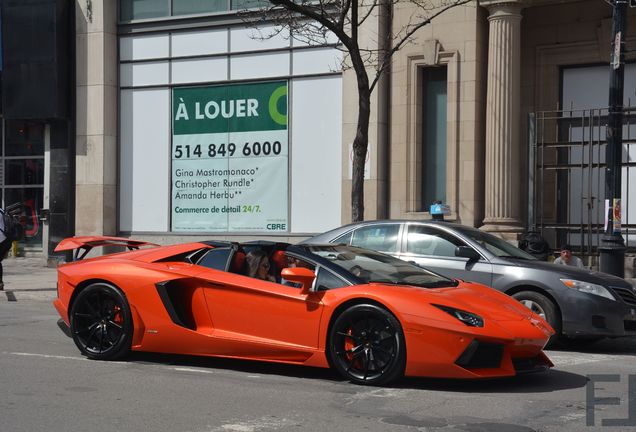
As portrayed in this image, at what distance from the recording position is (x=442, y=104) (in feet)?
62.8

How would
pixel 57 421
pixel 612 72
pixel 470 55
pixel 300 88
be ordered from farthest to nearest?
pixel 300 88, pixel 470 55, pixel 612 72, pixel 57 421

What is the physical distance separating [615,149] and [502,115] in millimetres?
4976

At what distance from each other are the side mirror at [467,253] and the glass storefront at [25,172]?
16018 millimetres

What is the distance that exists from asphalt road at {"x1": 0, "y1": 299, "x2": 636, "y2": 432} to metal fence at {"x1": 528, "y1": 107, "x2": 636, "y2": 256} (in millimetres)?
8756

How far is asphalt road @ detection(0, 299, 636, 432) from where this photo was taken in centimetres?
629

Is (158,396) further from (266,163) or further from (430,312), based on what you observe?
(266,163)

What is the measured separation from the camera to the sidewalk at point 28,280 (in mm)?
16188

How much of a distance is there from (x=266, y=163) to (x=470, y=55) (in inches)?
212

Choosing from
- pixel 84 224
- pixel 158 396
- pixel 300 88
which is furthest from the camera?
pixel 84 224

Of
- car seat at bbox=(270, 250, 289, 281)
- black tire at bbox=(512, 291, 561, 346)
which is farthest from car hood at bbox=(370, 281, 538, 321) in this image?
black tire at bbox=(512, 291, 561, 346)

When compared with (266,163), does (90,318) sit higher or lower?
lower

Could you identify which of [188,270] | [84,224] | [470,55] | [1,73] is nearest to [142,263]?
[188,270]

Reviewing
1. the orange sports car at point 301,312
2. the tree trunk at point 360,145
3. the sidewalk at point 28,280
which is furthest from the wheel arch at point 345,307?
the sidewalk at point 28,280

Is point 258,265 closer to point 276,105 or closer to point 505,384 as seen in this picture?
point 505,384
